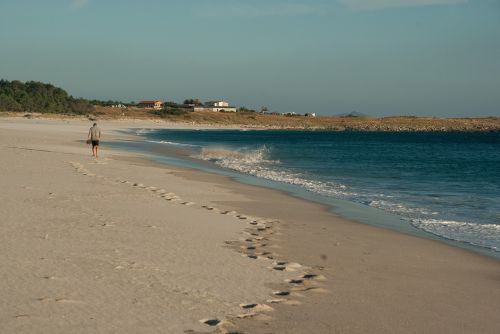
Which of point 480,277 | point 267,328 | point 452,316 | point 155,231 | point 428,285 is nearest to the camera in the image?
point 267,328

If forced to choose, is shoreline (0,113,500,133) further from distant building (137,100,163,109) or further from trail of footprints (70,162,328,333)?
trail of footprints (70,162,328,333)

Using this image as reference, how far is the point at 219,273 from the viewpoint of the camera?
288 inches

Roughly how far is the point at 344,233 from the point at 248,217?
2.14 meters

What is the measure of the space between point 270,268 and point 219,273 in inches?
29.1

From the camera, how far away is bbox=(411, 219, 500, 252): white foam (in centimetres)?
1091

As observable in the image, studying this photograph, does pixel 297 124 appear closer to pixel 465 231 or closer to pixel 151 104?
pixel 151 104

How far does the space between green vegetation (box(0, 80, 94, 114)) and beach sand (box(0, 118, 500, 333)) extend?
331 ft

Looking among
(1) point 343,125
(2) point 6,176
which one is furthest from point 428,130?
(2) point 6,176

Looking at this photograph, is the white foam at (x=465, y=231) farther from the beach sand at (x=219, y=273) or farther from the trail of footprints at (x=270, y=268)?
the trail of footprints at (x=270, y=268)

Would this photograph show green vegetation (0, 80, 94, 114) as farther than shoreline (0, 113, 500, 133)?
No

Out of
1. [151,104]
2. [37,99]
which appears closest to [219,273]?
[37,99]

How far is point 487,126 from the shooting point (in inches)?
6865

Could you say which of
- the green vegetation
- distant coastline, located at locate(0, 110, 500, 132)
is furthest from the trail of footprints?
distant coastline, located at locate(0, 110, 500, 132)

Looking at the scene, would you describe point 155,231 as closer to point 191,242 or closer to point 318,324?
point 191,242
